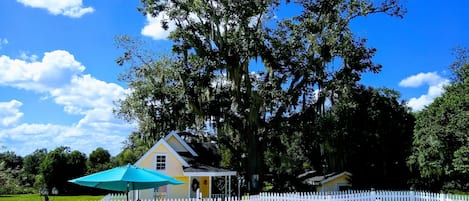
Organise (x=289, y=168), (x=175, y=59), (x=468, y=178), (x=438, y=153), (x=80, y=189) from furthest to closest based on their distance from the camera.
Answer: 1. (x=80, y=189)
2. (x=289, y=168)
3. (x=175, y=59)
4. (x=468, y=178)
5. (x=438, y=153)

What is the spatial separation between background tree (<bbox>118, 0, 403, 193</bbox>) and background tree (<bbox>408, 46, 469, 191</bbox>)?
4.99 meters

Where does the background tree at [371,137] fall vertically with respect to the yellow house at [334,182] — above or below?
above

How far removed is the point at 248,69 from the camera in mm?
24203

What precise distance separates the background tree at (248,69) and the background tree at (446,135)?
4.99 meters

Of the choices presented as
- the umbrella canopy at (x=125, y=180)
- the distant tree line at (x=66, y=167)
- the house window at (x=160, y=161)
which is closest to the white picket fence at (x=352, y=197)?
the umbrella canopy at (x=125, y=180)

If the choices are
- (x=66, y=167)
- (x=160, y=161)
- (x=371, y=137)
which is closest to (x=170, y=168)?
(x=160, y=161)

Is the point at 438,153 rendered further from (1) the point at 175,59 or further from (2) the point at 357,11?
(1) the point at 175,59

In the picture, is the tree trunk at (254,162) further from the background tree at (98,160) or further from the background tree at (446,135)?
the background tree at (98,160)

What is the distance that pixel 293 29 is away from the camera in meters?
23.4

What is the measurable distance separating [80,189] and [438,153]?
2851 centimetres

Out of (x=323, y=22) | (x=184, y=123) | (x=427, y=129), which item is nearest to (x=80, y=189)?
(x=184, y=123)

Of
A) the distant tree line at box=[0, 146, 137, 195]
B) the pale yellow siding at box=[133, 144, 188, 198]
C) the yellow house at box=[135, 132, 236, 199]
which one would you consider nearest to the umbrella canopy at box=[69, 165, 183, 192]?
the yellow house at box=[135, 132, 236, 199]

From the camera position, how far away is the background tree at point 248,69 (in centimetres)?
2289

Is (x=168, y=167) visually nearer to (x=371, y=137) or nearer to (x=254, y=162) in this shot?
(x=254, y=162)
